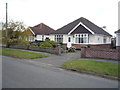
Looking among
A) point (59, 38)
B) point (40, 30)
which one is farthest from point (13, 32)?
point (40, 30)

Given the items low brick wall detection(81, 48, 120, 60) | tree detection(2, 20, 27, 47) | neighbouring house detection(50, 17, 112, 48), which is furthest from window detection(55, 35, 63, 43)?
low brick wall detection(81, 48, 120, 60)

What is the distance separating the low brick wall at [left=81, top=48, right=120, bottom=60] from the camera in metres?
11.4

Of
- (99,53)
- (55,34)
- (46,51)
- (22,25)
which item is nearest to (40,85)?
(99,53)

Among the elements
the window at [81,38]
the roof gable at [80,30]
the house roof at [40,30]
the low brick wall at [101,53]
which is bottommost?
the low brick wall at [101,53]

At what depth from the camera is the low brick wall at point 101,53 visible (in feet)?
37.4

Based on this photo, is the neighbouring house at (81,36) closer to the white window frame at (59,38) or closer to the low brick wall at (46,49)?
the white window frame at (59,38)

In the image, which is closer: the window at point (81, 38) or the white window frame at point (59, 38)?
the window at point (81, 38)

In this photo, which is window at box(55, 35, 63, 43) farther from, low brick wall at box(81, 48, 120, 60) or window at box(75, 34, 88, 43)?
low brick wall at box(81, 48, 120, 60)

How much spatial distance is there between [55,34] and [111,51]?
51.9ft

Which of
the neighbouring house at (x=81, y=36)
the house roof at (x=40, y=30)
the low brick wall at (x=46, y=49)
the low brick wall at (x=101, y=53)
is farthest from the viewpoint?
the house roof at (x=40, y=30)

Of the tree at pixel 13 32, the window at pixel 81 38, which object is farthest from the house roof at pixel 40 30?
the window at pixel 81 38

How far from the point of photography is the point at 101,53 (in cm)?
1215

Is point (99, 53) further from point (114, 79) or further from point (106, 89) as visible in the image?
point (106, 89)

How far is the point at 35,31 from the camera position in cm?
3491
